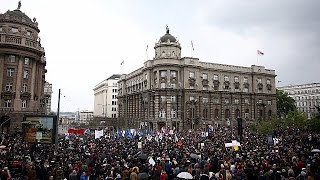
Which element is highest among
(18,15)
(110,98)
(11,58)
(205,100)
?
(18,15)

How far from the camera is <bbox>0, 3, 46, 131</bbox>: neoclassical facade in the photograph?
152 ft

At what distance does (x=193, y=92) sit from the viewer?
6844 cm

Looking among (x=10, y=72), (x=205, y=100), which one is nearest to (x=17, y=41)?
(x=10, y=72)

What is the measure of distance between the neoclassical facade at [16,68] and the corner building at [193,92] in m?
23.0

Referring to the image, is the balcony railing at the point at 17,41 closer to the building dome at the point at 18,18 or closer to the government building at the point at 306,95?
the building dome at the point at 18,18

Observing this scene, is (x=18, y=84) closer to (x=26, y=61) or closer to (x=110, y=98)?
(x=26, y=61)

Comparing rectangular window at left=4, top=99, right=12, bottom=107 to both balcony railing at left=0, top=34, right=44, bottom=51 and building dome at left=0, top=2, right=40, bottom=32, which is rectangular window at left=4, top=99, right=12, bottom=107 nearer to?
balcony railing at left=0, top=34, right=44, bottom=51

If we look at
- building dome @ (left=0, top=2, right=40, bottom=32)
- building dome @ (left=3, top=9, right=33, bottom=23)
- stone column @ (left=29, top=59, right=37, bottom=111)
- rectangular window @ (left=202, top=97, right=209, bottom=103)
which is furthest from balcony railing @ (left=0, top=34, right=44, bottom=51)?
rectangular window @ (left=202, top=97, right=209, bottom=103)

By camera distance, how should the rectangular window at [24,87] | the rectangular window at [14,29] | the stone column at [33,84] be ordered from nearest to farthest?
the rectangular window at [14,29], the rectangular window at [24,87], the stone column at [33,84]

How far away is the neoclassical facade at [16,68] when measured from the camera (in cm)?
4622

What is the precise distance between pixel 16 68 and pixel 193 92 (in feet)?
118

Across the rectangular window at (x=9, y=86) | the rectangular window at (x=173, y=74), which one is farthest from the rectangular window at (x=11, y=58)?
the rectangular window at (x=173, y=74)

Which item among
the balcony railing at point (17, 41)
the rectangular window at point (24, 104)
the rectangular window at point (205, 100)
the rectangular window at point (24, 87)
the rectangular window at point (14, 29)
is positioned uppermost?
the rectangular window at point (14, 29)

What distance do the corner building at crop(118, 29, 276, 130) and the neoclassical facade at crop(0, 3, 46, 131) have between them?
75.5 feet
